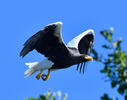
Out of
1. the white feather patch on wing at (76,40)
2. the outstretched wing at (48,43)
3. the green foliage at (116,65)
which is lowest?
A: the green foliage at (116,65)

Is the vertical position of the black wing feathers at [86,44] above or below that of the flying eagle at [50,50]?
above

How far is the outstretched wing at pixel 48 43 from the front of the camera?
7.54 meters

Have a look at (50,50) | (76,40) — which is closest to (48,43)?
(50,50)

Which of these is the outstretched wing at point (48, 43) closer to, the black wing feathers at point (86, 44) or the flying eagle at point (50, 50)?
the flying eagle at point (50, 50)

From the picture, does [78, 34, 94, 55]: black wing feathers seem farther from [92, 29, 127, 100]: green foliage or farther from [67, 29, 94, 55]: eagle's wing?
[92, 29, 127, 100]: green foliage

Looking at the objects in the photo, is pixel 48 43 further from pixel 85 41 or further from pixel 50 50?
pixel 85 41

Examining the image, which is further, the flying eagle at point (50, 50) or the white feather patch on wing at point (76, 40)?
the white feather patch on wing at point (76, 40)

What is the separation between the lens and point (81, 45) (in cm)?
994

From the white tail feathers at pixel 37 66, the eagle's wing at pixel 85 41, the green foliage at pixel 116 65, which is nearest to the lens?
the green foliage at pixel 116 65

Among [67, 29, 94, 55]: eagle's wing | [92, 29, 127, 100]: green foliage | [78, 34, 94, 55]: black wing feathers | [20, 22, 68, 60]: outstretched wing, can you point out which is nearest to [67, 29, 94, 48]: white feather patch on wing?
[67, 29, 94, 55]: eagle's wing

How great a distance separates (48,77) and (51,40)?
2.94ft

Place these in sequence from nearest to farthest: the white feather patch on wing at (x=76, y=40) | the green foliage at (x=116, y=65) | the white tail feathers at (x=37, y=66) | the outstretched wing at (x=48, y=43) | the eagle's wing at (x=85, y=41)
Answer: the green foliage at (x=116, y=65) < the outstretched wing at (x=48, y=43) < the white tail feathers at (x=37, y=66) < the white feather patch on wing at (x=76, y=40) < the eagle's wing at (x=85, y=41)

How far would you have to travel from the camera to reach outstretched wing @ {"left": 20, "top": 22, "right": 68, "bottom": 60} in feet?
24.7

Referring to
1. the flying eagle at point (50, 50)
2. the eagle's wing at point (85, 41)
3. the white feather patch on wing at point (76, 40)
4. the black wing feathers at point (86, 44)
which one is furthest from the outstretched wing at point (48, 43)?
the black wing feathers at point (86, 44)
